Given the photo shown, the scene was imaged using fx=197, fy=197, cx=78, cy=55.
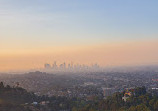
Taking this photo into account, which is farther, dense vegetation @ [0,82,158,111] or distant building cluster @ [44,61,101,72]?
distant building cluster @ [44,61,101,72]

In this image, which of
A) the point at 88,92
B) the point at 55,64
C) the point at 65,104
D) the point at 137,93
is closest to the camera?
the point at 65,104

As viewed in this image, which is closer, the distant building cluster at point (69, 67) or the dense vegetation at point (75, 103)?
the dense vegetation at point (75, 103)

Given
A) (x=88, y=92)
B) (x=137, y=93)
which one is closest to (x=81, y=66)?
(x=88, y=92)

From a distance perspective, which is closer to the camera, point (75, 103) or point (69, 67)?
point (75, 103)

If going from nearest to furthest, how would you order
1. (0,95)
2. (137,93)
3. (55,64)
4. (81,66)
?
(0,95)
(137,93)
(55,64)
(81,66)

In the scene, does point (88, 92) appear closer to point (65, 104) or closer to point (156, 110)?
point (65, 104)

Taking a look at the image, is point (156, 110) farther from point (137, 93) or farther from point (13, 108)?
point (13, 108)

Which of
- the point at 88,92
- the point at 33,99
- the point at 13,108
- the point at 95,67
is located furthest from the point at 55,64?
the point at 13,108

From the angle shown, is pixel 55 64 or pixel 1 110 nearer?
pixel 1 110

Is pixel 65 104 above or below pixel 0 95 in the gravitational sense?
below
